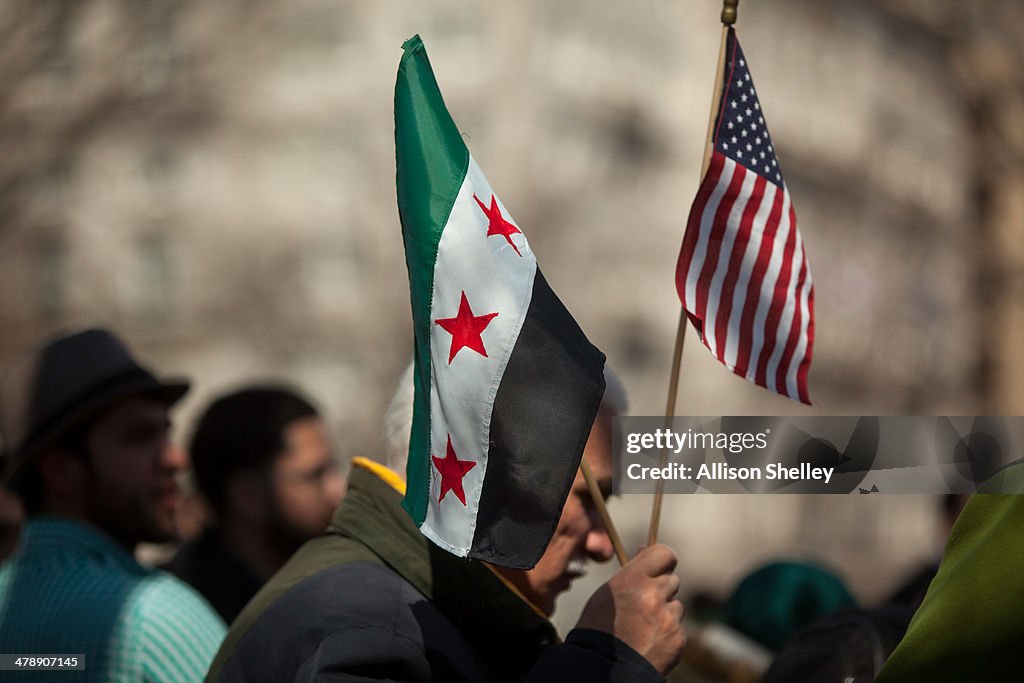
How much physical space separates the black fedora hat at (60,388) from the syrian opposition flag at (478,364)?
1.51 metres

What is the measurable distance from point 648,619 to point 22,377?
7.33 ft

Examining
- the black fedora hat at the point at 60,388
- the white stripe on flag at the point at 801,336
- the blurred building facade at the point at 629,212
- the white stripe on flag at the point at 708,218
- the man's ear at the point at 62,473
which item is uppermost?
the white stripe on flag at the point at 708,218

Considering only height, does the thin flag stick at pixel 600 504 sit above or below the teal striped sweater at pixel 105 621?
above

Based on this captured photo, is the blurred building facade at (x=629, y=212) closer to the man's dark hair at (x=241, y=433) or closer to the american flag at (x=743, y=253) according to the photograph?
the man's dark hair at (x=241, y=433)

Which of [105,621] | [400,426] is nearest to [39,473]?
[105,621]

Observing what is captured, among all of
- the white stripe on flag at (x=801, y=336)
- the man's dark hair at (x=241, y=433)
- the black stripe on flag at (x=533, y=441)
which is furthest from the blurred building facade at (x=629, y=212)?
the black stripe on flag at (x=533, y=441)

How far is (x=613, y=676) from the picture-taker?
278cm

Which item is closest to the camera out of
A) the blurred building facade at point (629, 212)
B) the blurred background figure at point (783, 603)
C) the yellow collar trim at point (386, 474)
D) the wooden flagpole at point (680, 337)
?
the wooden flagpole at point (680, 337)

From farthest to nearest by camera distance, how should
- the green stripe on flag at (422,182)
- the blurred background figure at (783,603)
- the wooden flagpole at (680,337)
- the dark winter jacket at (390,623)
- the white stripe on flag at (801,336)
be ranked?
the blurred background figure at (783,603) → the white stripe on flag at (801,336) → the wooden flagpole at (680,337) → the green stripe on flag at (422,182) → the dark winter jacket at (390,623)

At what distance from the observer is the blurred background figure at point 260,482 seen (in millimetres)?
5406

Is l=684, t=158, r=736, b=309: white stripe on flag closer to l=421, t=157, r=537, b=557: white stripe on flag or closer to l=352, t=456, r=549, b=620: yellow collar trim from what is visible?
l=421, t=157, r=537, b=557: white stripe on flag

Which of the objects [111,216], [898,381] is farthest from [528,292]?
[898,381]

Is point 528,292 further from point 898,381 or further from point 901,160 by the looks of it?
point 901,160

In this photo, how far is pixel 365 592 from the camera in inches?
117
